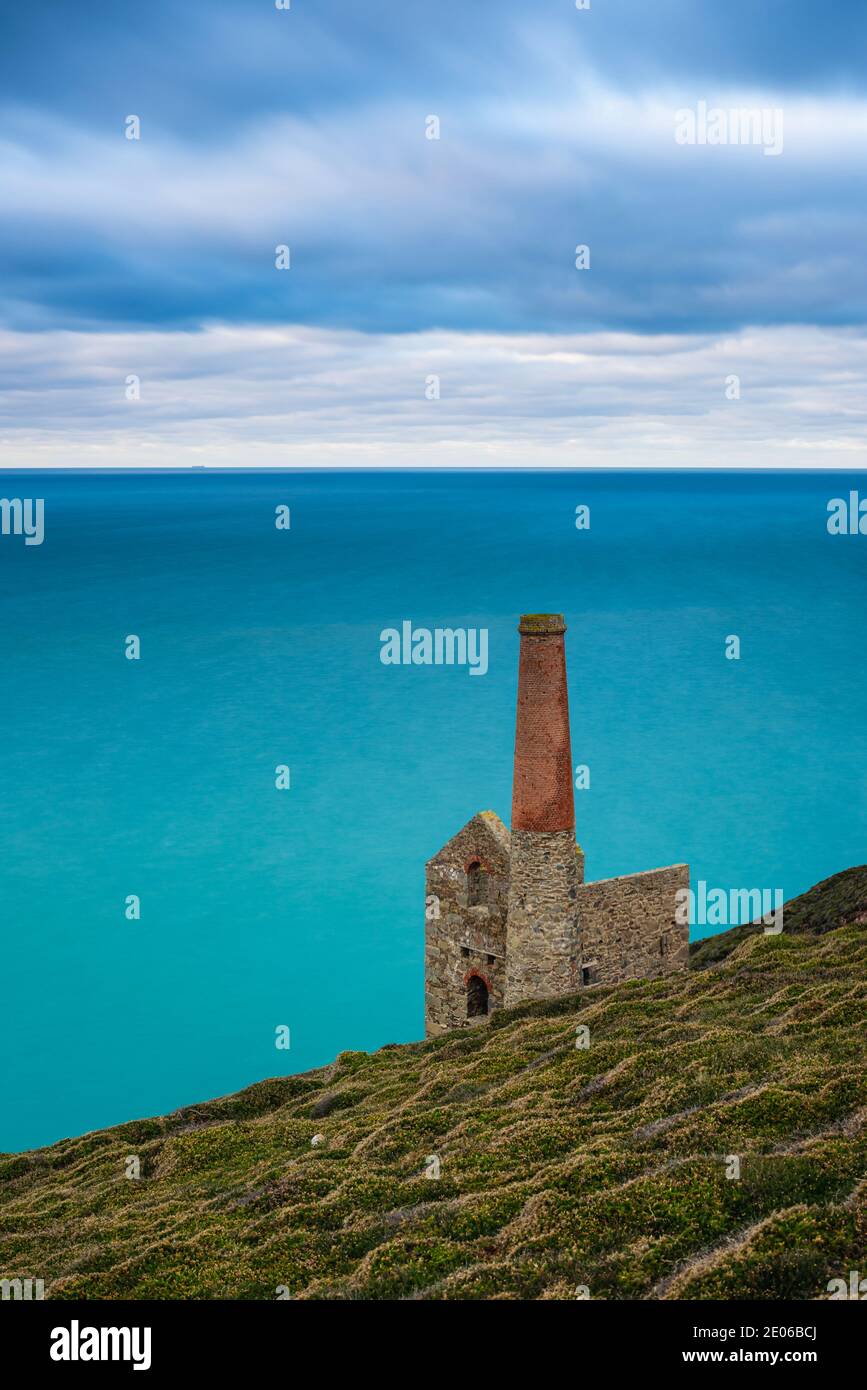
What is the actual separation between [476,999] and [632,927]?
18.6 ft

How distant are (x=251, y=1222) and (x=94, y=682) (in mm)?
122556

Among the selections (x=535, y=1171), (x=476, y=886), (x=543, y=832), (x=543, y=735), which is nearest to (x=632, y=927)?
(x=476, y=886)

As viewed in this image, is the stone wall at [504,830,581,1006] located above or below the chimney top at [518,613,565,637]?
below

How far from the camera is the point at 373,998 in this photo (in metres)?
66.6

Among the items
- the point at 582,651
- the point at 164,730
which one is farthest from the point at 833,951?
the point at 582,651

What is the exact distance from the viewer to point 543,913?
106 ft

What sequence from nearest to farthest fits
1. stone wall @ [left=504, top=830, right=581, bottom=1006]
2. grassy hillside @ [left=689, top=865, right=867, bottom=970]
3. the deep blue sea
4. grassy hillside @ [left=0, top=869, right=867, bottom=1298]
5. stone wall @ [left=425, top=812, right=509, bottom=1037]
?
grassy hillside @ [left=0, top=869, right=867, bottom=1298] → stone wall @ [left=504, top=830, right=581, bottom=1006] → stone wall @ [left=425, top=812, right=509, bottom=1037] → grassy hillside @ [left=689, top=865, right=867, bottom=970] → the deep blue sea

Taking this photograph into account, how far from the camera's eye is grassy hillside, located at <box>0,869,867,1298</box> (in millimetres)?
15023

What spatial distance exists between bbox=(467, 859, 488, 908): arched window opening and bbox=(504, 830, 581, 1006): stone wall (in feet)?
8.43

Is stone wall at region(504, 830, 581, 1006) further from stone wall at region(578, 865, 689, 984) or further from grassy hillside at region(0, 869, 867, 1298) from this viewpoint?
grassy hillside at region(0, 869, 867, 1298)

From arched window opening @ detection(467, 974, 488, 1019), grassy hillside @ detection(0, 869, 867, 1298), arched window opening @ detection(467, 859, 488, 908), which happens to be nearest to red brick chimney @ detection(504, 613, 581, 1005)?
grassy hillside @ detection(0, 869, 867, 1298)

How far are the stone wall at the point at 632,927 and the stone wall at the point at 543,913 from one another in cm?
94

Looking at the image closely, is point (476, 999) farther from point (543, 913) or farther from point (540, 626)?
point (540, 626)
